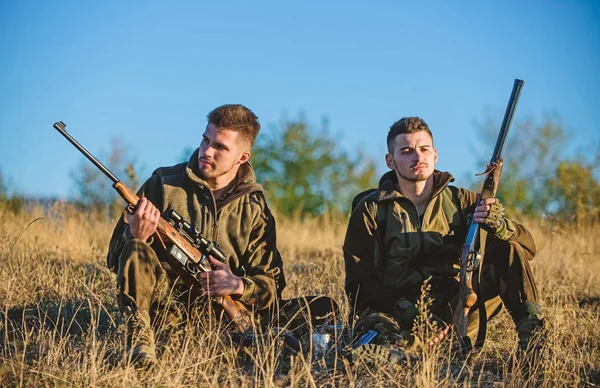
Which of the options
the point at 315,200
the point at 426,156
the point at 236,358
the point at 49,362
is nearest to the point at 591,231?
the point at 426,156

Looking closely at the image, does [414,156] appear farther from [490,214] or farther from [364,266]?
[364,266]

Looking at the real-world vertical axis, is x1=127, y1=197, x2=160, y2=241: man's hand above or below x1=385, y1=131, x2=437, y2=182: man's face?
below

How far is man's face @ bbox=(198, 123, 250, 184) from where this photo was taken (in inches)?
229

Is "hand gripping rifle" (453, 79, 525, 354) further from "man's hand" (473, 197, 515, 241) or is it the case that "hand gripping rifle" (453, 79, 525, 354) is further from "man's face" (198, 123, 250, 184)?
"man's face" (198, 123, 250, 184)

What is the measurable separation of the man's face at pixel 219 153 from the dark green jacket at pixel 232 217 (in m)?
0.10

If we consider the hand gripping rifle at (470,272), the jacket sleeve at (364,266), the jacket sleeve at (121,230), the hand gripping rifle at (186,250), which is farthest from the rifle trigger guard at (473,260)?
the jacket sleeve at (121,230)

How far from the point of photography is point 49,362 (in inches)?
171

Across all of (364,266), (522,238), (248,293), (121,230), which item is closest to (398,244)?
(364,266)

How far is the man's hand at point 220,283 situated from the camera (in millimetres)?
5262

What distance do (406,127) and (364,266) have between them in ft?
4.02

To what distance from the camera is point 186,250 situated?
5258 mm

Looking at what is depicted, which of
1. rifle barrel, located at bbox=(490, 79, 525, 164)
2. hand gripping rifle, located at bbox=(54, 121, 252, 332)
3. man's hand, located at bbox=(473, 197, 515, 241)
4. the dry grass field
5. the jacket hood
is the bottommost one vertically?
the dry grass field

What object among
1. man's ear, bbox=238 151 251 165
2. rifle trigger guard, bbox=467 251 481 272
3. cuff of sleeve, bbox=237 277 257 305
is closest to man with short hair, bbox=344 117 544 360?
rifle trigger guard, bbox=467 251 481 272

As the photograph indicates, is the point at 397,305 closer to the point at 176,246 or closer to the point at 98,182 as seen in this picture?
the point at 176,246
